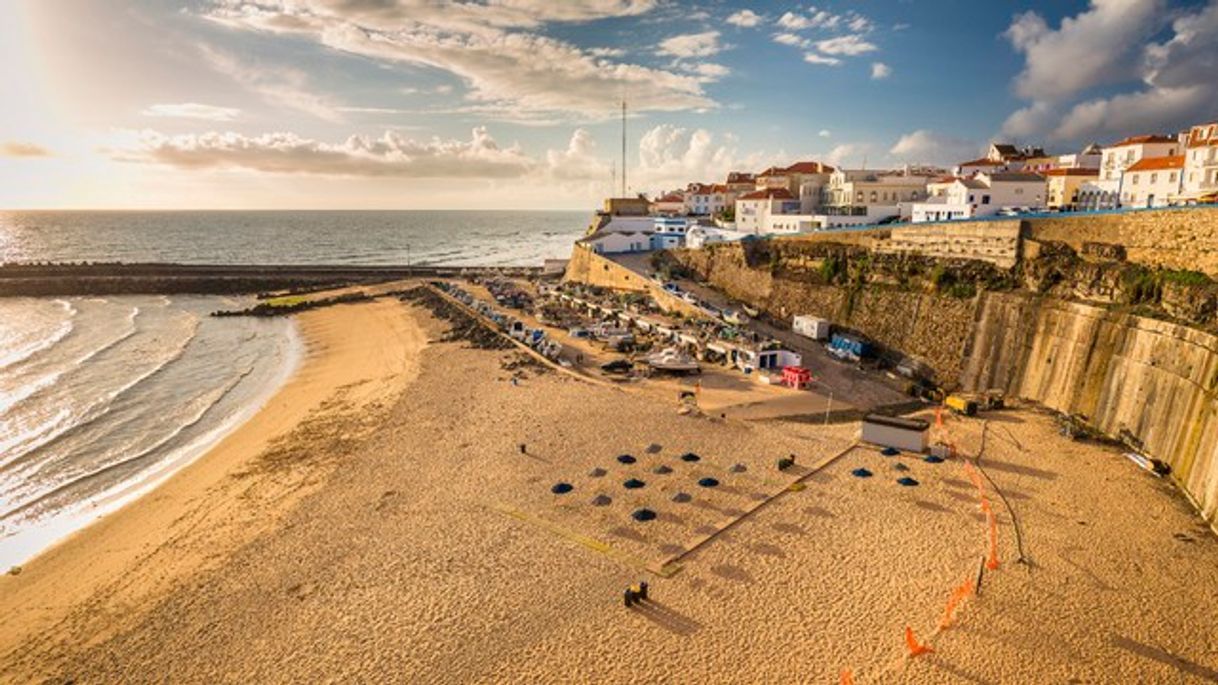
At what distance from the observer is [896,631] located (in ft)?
54.0

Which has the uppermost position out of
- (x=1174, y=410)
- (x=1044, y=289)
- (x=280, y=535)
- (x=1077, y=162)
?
(x=1077, y=162)

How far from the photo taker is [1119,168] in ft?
194

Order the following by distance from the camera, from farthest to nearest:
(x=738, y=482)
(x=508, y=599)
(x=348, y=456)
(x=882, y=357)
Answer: (x=882, y=357) < (x=348, y=456) < (x=738, y=482) < (x=508, y=599)

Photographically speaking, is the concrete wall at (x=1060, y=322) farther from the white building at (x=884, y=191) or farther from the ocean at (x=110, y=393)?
the ocean at (x=110, y=393)

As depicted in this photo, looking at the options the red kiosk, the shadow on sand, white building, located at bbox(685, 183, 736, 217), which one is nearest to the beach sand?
the shadow on sand

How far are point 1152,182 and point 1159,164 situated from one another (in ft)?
4.77

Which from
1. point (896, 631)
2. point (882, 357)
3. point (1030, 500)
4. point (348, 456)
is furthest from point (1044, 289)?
point (348, 456)

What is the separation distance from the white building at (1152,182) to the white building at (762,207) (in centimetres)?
2972

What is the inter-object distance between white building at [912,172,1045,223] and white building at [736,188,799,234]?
17691mm

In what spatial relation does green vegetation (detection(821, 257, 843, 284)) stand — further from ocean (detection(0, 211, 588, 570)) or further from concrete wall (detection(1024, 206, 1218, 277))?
ocean (detection(0, 211, 588, 570))

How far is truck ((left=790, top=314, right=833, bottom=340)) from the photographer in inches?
1864

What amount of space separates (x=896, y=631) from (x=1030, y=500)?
11.0 m

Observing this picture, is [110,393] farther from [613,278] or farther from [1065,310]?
[1065,310]

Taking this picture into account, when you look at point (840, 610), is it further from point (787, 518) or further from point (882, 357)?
point (882, 357)
